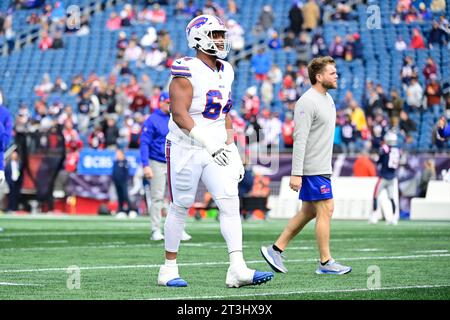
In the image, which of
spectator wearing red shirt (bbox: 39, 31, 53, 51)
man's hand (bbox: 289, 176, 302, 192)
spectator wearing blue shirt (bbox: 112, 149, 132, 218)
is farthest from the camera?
spectator wearing red shirt (bbox: 39, 31, 53, 51)

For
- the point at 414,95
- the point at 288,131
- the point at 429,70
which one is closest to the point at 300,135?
the point at 288,131

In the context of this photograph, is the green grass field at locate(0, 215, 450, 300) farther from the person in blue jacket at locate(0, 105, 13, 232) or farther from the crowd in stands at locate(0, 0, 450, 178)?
the crowd in stands at locate(0, 0, 450, 178)

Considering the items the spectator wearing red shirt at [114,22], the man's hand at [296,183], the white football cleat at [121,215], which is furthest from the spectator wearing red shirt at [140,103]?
the man's hand at [296,183]

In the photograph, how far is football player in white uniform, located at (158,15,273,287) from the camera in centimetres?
902

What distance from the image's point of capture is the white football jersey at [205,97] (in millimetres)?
9078

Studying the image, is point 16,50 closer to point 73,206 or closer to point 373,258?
point 73,206

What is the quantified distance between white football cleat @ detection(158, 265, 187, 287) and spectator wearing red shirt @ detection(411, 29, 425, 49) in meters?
20.3

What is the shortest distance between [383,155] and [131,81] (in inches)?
427

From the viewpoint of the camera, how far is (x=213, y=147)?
8.85m

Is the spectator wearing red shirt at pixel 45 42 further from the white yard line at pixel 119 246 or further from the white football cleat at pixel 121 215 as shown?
the white yard line at pixel 119 246

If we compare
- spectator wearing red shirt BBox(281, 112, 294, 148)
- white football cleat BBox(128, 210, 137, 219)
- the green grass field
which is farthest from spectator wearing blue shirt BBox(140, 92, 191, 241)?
spectator wearing red shirt BBox(281, 112, 294, 148)

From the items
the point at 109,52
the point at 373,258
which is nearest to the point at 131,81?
the point at 109,52

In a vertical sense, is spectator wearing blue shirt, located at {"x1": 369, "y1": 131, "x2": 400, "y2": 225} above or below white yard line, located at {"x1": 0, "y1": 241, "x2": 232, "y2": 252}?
above

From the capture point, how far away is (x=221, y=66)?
30.7 feet
